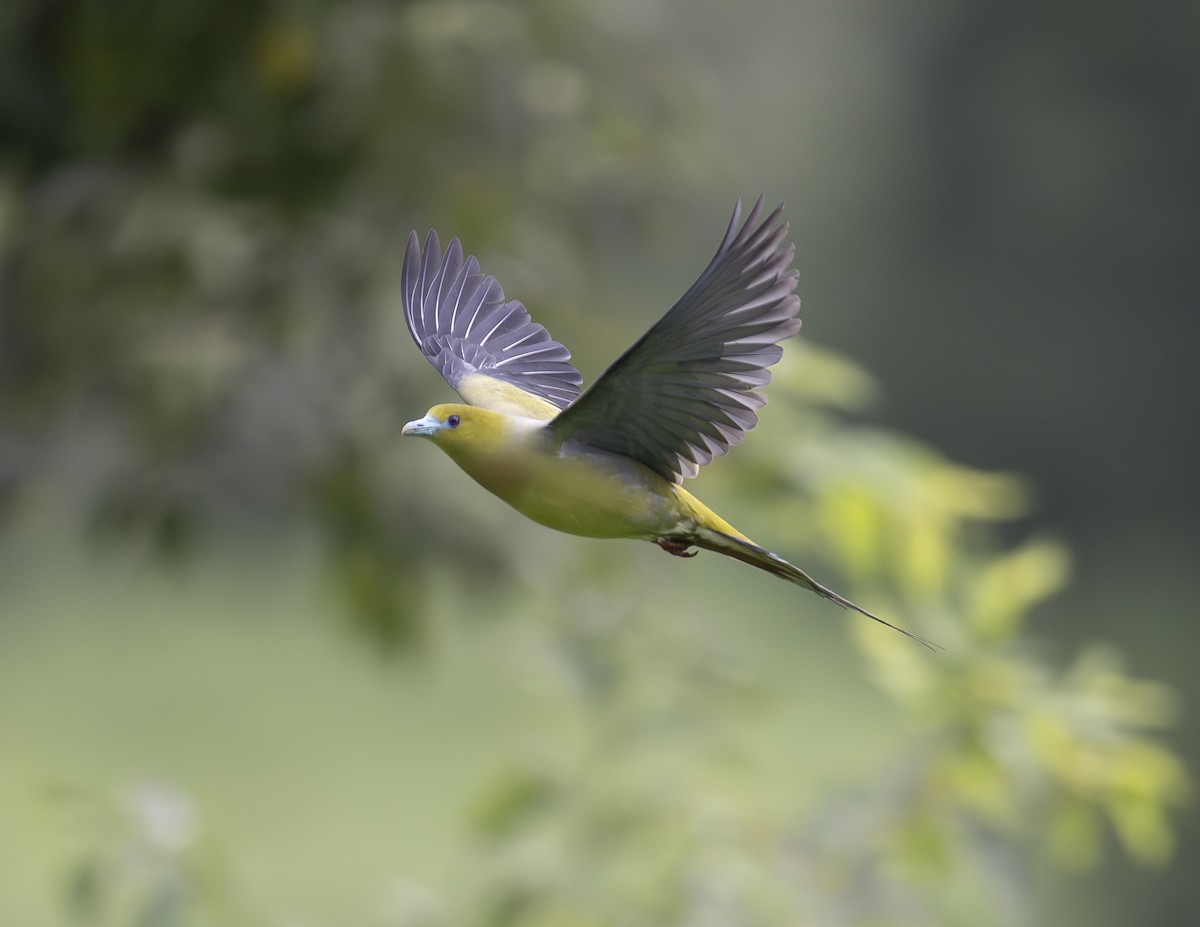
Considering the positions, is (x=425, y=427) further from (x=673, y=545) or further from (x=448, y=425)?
(x=673, y=545)

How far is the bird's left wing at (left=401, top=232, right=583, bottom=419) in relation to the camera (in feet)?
2.38


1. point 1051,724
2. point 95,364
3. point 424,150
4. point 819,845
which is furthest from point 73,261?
point 1051,724

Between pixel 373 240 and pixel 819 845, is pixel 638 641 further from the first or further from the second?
pixel 373 240

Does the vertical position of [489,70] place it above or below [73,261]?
above

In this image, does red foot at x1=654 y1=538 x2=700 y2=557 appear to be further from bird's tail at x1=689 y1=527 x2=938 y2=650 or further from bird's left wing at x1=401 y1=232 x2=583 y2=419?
bird's left wing at x1=401 y1=232 x2=583 y2=419

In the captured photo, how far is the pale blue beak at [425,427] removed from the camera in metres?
0.55

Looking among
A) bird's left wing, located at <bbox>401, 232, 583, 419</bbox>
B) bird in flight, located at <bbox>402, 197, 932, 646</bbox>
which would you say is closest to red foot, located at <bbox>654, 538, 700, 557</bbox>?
bird in flight, located at <bbox>402, 197, 932, 646</bbox>

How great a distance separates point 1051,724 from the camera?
1.81 metres

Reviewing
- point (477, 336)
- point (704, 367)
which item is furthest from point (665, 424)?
point (477, 336)

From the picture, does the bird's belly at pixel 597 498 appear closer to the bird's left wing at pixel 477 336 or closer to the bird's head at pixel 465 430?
the bird's head at pixel 465 430

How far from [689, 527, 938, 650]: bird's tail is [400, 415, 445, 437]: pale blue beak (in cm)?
11

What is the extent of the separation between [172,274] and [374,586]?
57 centimetres

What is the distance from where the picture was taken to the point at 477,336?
839 mm

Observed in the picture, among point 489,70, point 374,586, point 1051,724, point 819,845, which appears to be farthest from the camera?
point 374,586
